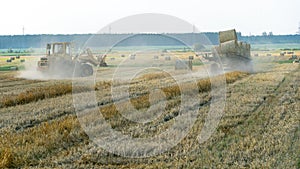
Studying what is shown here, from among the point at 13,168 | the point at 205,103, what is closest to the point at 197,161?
the point at 13,168

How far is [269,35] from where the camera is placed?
139 metres

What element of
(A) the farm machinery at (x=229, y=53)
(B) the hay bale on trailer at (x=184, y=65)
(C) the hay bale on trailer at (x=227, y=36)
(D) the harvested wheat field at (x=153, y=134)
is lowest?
(D) the harvested wheat field at (x=153, y=134)

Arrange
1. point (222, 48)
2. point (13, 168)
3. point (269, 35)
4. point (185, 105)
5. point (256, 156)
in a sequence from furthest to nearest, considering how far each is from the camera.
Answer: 1. point (269, 35)
2. point (222, 48)
3. point (185, 105)
4. point (256, 156)
5. point (13, 168)

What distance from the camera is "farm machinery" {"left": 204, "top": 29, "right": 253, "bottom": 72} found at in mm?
29734

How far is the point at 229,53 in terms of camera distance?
29875 millimetres

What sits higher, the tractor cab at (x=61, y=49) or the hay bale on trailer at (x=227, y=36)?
the hay bale on trailer at (x=227, y=36)

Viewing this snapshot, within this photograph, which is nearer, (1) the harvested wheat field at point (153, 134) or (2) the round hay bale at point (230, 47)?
(1) the harvested wheat field at point (153, 134)

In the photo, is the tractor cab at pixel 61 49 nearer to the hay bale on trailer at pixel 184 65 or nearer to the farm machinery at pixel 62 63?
the farm machinery at pixel 62 63

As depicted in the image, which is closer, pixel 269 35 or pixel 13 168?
pixel 13 168

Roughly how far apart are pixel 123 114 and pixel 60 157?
420 cm

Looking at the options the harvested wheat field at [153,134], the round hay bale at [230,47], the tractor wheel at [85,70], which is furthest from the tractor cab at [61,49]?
the harvested wheat field at [153,134]

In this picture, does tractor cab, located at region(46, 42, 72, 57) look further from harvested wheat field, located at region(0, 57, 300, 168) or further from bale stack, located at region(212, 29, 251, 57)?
harvested wheat field, located at region(0, 57, 300, 168)

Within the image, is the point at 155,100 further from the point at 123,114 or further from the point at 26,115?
the point at 26,115

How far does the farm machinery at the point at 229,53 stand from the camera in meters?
29.7
